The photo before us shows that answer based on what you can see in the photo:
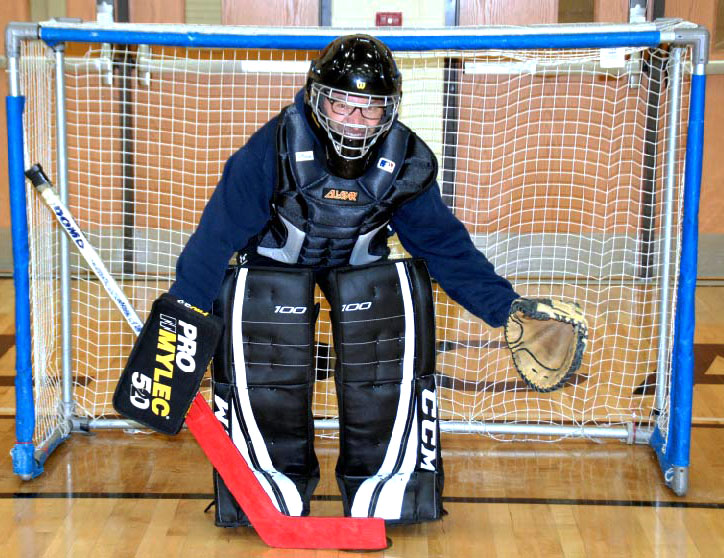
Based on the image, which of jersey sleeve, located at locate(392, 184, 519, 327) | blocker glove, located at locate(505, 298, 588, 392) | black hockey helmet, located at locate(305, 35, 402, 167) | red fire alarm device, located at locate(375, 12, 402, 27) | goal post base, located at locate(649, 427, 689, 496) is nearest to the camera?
black hockey helmet, located at locate(305, 35, 402, 167)

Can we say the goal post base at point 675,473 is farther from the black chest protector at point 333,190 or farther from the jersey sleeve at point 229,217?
the jersey sleeve at point 229,217

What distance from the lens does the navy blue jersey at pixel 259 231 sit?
8.67 feet

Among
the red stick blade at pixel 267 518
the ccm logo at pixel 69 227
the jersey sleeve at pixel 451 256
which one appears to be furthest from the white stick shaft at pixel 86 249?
the jersey sleeve at pixel 451 256

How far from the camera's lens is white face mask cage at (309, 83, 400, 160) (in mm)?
2459

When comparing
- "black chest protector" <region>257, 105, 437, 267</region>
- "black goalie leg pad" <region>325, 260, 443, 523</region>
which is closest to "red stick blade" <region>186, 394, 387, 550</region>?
"black goalie leg pad" <region>325, 260, 443, 523</region>

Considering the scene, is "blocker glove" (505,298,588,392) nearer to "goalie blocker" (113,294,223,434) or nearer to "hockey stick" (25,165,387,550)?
"hockey stick" (25,165,387,550)

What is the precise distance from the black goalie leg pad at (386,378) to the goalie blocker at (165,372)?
1.34 ft

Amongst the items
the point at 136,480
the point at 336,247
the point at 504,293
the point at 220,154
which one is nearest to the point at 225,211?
the point at 336,247

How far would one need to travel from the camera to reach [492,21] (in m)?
5.61

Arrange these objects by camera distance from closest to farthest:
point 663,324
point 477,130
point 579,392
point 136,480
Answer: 1. point 136,480
2. point 663,324
3. point 579,392
4. point 477,130

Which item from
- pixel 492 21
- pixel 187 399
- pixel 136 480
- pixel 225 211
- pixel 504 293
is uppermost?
pixel 492 21

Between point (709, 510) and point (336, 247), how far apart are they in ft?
4.40

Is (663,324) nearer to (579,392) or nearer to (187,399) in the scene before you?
(579,392)

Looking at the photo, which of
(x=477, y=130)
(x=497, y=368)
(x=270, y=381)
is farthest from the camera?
(x=477, y=130)
